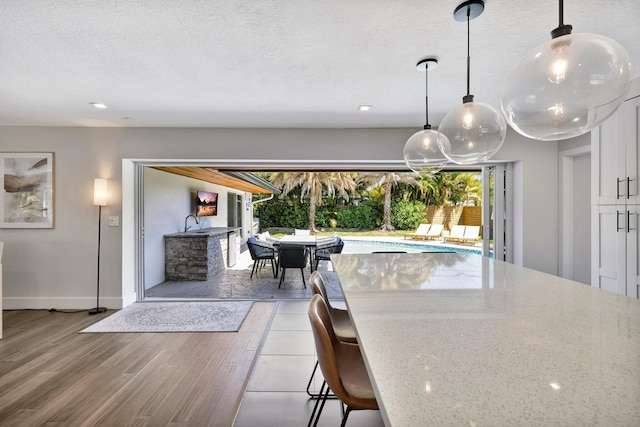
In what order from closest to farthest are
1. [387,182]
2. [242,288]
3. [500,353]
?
[500,353]
[242,288]
[387,182]

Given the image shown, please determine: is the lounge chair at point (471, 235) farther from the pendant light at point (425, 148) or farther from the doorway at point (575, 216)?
the pendant light at point (425, 148)

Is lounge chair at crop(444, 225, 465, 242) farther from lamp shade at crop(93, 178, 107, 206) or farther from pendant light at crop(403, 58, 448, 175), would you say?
lamp shade at crop(93, 178, 107, 206)

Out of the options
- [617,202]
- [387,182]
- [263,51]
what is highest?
[387,182]

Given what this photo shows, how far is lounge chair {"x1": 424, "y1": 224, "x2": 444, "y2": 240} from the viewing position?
38.5 ft

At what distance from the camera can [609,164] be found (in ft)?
→ 8.24

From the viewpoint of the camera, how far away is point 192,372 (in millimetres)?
2473

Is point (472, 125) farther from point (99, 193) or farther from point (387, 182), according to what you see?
point (387, 182)

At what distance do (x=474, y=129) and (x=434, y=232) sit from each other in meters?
10.8

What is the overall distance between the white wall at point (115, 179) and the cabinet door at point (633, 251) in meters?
1.71

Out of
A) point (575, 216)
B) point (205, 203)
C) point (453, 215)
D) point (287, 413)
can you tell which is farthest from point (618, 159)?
point (453, 215)

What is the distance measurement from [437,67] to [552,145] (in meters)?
2.59

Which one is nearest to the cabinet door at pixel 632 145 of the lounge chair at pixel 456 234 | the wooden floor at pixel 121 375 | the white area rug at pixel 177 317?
the wooden floor at pixel 121 375

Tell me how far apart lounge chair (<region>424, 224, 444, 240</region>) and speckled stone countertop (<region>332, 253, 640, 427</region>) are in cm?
1056

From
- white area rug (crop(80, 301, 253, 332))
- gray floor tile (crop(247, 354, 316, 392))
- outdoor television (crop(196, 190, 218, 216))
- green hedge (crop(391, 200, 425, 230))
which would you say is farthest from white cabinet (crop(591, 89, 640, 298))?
green hedge (crop(391, 200, 425, 230))
